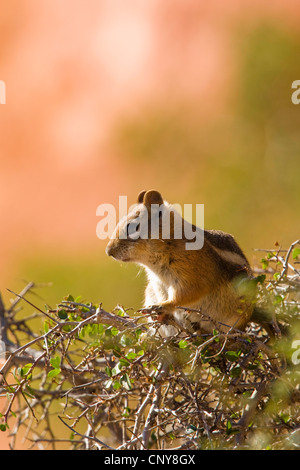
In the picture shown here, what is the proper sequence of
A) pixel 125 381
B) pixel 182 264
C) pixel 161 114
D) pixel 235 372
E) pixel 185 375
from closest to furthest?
pixel 125 381, pixel 235 372, pixel 185 375, pixel 182 264, pixel 161 114

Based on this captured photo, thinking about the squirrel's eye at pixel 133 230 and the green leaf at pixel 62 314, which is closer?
the green leaf at pixel 62 314

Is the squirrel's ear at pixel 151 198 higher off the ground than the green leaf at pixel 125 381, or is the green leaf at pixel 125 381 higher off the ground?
the squirrel's ear at pixel 151 198

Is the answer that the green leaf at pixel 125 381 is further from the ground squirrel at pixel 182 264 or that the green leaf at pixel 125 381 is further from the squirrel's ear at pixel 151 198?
the squirrel's ear at pixel 151 198

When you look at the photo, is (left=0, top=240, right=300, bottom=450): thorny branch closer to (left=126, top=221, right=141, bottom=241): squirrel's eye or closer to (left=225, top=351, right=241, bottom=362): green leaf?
(left=225, top=351, right=241, bottom=362): green leaf

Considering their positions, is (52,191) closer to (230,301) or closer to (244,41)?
(244,41)

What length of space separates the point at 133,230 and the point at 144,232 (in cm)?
7

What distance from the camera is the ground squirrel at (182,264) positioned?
411 cm

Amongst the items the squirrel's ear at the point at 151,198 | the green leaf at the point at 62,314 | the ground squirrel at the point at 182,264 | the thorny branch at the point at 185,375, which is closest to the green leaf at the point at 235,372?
the thorny branch at the point at 185,375

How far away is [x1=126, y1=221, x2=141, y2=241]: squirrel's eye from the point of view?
4227 mm

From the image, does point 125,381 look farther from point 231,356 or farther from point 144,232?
point 144,232

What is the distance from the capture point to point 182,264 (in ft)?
13.8

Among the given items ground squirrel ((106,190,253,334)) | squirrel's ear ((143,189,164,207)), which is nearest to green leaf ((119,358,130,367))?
ground squirrel ((106,190,253,334))

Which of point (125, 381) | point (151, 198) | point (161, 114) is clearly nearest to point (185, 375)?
point (125, 381)

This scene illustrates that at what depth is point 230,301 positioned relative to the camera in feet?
13.5
